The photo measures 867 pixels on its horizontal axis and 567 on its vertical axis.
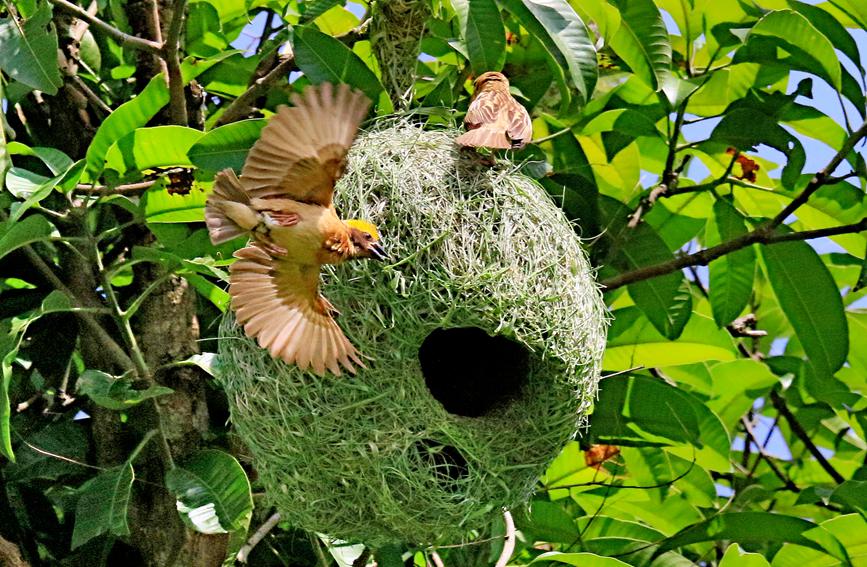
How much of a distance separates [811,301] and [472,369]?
844 mm

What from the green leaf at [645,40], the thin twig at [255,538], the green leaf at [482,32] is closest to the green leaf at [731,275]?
the green leaf at [645,40]

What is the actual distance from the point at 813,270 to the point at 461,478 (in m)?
1.06

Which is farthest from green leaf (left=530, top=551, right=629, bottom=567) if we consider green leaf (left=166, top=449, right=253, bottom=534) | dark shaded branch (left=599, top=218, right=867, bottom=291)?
green leaf (left=166, top=449, right=253, bottom=534)

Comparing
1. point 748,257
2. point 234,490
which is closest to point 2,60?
point 234,490

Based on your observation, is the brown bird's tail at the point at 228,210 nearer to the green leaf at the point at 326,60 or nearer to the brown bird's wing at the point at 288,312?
the brown bird's wing at the point at 288,312

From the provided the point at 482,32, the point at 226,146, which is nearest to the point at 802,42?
the point at 482,32

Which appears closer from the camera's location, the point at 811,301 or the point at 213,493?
the point at 213,493

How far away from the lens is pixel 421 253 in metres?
1.94

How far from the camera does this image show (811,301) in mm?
2674

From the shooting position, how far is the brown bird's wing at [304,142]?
5.86 feet

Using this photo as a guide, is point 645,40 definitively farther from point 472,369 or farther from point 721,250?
point 472,369

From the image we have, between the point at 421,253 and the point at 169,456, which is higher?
the point at 421,253

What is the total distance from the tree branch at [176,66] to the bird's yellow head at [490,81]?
1.75ft

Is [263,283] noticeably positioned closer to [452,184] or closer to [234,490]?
[452,184]
